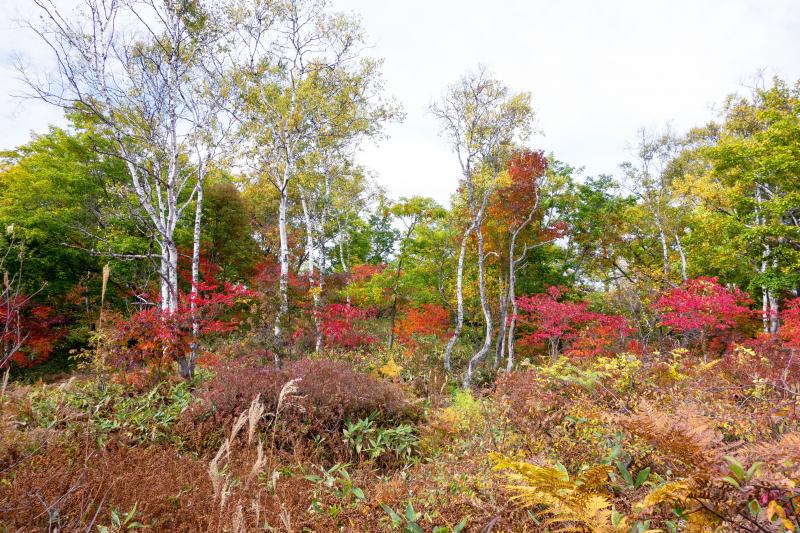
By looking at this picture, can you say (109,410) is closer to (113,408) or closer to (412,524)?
(113,408)

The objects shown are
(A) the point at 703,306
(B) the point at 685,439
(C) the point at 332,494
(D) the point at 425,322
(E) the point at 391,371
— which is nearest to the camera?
(B) the point at 685,439

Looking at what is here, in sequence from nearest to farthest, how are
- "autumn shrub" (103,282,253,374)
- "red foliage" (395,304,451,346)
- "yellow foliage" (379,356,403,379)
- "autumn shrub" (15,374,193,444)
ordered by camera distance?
1. "autumn shrub" (15,374,193,444)
2. "autumn shrub" (103,282,253,374)
3. "yellow foliage" (379,356,403,379)
4. "red foliage" (395,304,451,346)

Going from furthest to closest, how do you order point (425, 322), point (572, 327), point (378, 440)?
1. point (425, 322)
2. point (572, 327)
3. point (378, 440)

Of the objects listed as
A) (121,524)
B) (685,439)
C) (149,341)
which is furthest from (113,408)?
(685,439)

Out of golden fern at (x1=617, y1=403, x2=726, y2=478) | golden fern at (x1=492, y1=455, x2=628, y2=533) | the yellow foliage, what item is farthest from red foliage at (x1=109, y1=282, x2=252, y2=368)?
golden fern at (x1=617, y1=403, x2=726, y2=478)

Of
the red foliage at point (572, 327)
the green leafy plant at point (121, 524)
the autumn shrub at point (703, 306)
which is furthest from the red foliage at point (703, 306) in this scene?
the green leafy plant at point (121, 524)

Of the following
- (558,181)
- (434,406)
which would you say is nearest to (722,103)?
(558,181)

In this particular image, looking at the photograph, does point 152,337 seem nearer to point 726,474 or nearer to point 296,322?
point 296,322

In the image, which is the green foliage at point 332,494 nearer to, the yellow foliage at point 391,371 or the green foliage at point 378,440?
the green foliage at point 378,440

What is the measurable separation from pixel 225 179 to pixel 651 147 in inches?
803

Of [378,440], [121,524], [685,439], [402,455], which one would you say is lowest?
[402,455]

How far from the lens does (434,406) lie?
286 inches

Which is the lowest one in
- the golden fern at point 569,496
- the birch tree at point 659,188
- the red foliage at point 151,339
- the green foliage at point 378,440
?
the green foliage at point 378,440

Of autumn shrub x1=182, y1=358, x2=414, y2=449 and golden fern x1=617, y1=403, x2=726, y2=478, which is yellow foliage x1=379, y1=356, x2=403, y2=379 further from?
golden fern x1=617, y1=403, x2=726, y2=478
